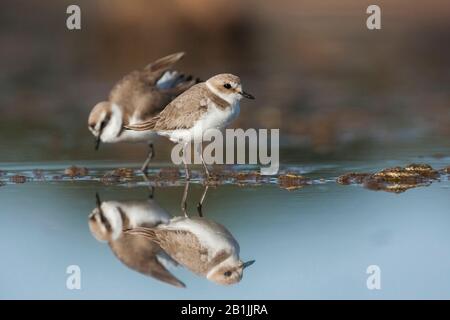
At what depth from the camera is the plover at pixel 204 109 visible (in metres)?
9.44

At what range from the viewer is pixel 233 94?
9.48 meters

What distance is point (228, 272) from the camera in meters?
6.62

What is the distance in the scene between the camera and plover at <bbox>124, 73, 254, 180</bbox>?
9.44 metres

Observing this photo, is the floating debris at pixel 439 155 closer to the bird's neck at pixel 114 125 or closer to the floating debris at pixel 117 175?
the floating debris at pixel 117 175

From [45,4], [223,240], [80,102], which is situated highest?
[45,4]

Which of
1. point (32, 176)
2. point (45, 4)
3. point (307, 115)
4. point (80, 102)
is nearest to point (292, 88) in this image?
point (307, 115)

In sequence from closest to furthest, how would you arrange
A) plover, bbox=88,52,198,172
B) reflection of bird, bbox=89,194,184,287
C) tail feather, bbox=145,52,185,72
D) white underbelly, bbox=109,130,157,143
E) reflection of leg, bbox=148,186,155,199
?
reflection of bird, bbox=89,194,184,287
reflection of leg, bbox=148,186,155,199
white underbelly, bbox=109,130,157,143
plover, bbox=88,52,198,172
tail feather, bbox=145,52,185,72

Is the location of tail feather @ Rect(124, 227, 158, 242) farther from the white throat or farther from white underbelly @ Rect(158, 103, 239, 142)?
white underbelly @ Rect(158, 103, 239, 142)

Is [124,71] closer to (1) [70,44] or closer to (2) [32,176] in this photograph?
(1) [70,44]

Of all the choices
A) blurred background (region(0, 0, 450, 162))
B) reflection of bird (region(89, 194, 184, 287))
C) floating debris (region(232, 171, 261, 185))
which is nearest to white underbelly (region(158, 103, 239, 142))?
floating debris (region(232, 171, 261, 185))

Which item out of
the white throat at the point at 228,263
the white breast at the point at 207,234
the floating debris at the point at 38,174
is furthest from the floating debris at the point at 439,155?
the white throat at the point at 228,263

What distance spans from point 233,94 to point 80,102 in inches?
273

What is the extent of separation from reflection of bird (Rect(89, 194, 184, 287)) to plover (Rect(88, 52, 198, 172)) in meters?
2.16

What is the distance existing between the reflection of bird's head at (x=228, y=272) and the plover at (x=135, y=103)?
4143 mm
